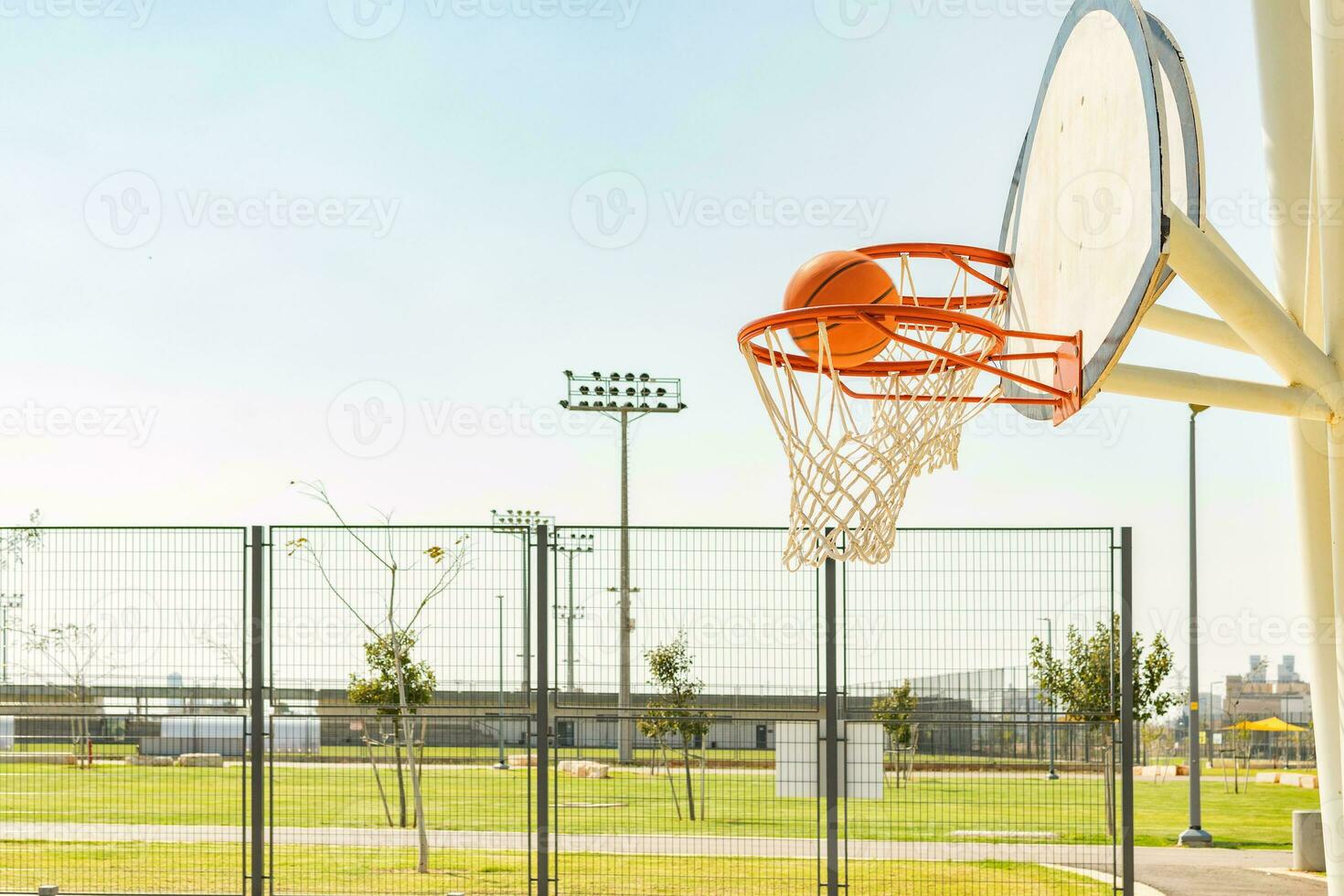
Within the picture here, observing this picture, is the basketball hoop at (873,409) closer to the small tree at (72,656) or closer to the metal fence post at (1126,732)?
the metal fence post at (1126,732)

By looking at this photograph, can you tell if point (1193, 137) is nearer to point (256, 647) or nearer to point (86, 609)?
point (256, 647)

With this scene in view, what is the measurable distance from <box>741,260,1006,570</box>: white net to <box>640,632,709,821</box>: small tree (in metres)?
4.39

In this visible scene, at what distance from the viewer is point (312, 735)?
35.8ft

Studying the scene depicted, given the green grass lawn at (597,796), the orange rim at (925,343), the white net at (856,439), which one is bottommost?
the green grass lawn at (597,796)

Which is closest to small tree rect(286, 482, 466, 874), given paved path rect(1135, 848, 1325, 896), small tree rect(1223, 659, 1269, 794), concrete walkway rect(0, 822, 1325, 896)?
concrete walkway rect(0, 822, 1325, 896)

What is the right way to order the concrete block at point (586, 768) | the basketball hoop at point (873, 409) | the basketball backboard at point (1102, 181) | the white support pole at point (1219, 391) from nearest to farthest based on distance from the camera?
the basketball backboard at point (1102, 181) < the basketball hoop at point (873, 409) < the white support pole at point (1219, 391) < the concrete block at point (586, 768)

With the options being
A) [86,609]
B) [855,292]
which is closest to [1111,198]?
[855,292]

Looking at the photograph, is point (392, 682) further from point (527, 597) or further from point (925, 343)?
point (925, 343)

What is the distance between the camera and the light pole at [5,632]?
10633 millimetres

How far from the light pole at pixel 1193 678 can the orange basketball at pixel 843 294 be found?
14.2 meters

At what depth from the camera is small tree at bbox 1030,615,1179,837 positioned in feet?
33.2

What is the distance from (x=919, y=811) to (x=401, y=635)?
5.02 meters

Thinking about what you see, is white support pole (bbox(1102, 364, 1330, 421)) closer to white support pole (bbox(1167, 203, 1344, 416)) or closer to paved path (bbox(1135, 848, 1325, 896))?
white support pole (bbox(1167, 203, 1344, 416))

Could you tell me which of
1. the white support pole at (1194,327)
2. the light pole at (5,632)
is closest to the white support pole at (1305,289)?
the white support pole at (1194,327)
